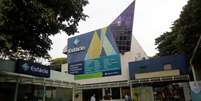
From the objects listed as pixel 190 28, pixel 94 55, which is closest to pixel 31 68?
pixel 190 28

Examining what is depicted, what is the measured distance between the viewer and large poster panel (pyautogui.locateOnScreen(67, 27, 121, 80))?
27062 millimetres

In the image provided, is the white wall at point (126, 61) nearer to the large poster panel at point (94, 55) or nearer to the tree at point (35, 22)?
the large poster panel at point (94, 55)

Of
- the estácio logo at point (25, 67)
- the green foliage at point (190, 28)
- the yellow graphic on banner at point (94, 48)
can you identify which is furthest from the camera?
the yellow graphic on banner at point (94, 48)

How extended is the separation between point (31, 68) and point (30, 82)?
1.81 meters

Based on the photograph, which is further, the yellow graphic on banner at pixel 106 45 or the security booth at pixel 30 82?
the yellow graphic on banner at pixel 106 45

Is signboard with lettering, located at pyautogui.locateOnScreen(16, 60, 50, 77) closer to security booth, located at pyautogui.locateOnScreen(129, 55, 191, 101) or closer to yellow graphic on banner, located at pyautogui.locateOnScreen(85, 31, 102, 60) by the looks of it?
security booth, located at pyautogui.locateOnScreen(129, 55, 191, 101)

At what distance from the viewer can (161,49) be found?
29.4 m

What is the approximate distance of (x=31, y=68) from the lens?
11.9 metres

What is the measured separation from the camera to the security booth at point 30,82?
11.5 meters


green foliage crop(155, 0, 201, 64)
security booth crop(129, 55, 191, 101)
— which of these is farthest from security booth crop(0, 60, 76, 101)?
green foliage crop(155, 0, 201, 64)

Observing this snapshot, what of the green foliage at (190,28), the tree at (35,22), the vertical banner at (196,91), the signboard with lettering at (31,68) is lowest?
the vertical banner at (196,91)

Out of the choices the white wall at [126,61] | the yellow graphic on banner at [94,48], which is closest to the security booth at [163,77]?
the white wall at [126,61]

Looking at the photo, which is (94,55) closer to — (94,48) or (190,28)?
(94,48)

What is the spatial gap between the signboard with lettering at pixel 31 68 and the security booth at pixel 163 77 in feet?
36.1
